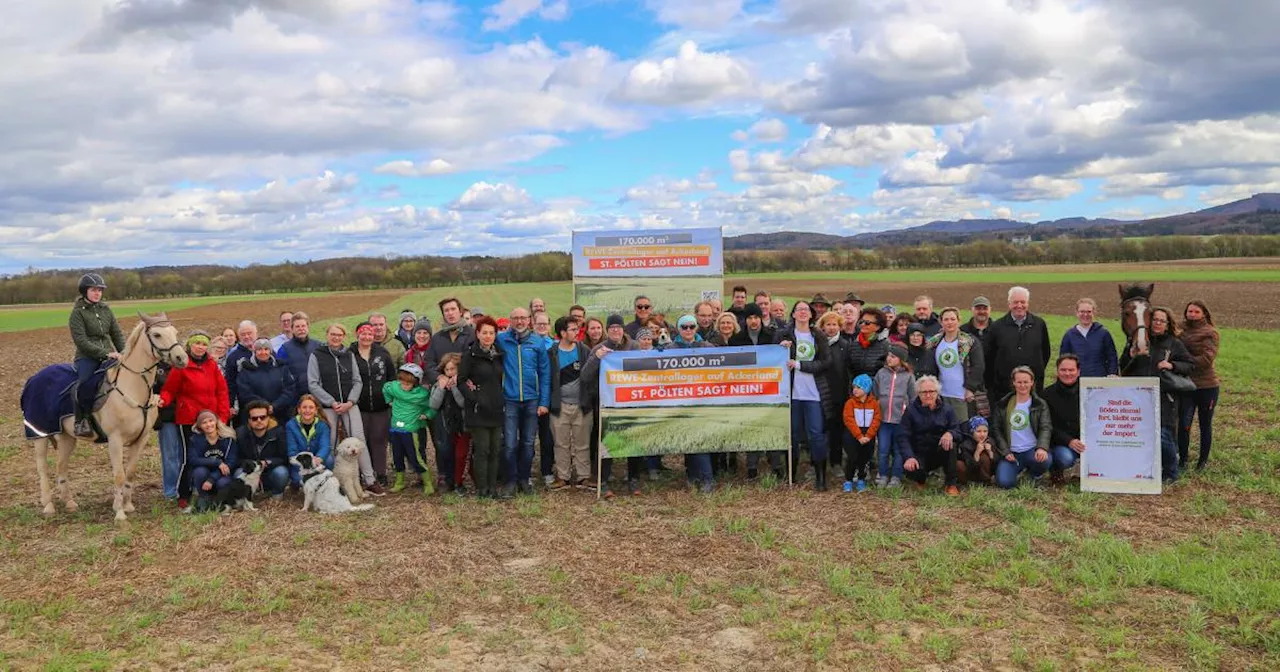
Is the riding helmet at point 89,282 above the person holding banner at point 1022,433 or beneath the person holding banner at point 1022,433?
above

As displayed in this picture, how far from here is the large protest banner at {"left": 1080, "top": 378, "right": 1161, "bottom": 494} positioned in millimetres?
8281

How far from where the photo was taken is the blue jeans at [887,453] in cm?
868

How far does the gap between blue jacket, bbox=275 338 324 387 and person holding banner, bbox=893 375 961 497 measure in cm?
666

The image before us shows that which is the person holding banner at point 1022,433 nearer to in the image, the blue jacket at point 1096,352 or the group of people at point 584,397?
the group of people at point 584,397

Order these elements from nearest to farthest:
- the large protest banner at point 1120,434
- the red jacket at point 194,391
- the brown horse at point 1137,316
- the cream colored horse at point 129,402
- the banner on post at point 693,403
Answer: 1. the large protest banner at point 1120,434
2. the cream colored horse at point 129,402
3. the red jacket at point 194,391
4. the brown horse at point 1137,316
5. the banner on post at point 693,403

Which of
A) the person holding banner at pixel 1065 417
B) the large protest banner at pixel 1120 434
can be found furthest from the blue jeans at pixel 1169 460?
the person holding banner at pixel 1065 417

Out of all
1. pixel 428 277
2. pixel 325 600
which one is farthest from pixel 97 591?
pixel 428 277

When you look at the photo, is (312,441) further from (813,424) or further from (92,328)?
(813,424)

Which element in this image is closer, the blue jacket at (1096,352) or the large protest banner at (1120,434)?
the large protest banner at (1120,434)

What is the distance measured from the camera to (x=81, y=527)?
322 inches

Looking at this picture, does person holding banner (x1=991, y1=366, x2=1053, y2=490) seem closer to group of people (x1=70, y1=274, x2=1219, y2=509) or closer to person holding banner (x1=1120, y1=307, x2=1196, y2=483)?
group of people (x1=70, y1=274, x2=1219, y2=509)

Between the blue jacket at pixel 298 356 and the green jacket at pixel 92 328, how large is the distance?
1.75 meters

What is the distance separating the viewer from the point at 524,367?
8805 mm

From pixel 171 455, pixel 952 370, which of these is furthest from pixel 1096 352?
pixel 171 455
